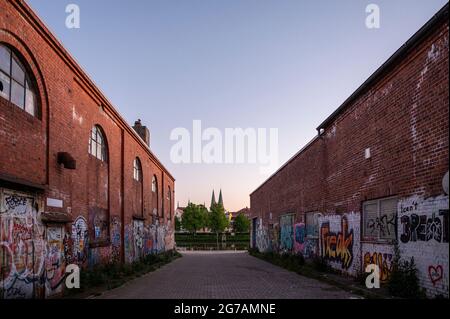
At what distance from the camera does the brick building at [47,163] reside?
362 inches

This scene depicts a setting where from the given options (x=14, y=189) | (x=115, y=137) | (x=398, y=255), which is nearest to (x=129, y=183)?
(x=115, y=137)

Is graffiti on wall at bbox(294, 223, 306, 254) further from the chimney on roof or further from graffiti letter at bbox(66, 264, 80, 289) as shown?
the chimney on roof

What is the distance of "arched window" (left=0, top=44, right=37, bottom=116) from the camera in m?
9.32

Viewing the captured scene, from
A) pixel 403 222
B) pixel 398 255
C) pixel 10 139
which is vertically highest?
pixel 10 139

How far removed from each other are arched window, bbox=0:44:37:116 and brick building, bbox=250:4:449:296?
8.48m

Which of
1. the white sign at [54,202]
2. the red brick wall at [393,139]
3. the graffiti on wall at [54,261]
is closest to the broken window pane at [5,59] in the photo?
the white sign at [54,202]

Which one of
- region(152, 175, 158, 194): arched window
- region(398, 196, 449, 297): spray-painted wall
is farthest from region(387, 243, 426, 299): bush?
region(152, 175, 158, 194): arched window

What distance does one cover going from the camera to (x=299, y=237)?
21562 mm

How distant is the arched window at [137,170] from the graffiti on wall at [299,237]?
8.65 m

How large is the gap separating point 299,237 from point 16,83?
15.2 m
